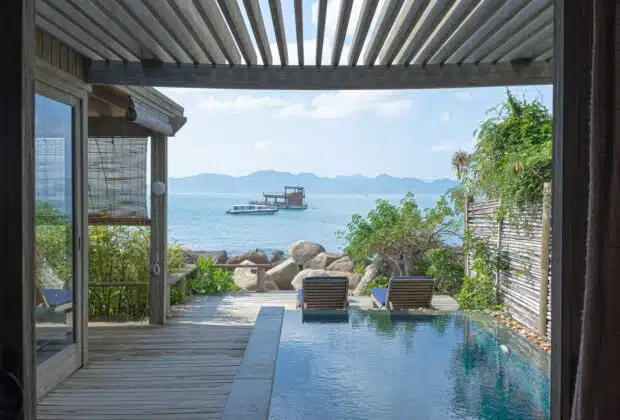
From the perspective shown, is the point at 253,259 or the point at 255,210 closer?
the point at 253,259

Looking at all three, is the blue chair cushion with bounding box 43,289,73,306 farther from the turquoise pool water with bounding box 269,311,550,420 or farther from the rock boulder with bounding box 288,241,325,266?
the rock boulder with bounding box 288,241,325,266

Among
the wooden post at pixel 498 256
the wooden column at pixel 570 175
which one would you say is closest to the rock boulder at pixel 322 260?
the wooden post at pixel 498 256

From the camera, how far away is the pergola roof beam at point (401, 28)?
344 centimetres

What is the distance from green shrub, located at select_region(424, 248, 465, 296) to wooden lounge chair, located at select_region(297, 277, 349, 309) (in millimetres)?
2724

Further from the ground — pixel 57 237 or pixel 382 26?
pixel 382 26

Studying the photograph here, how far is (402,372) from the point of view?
5574 millimetres

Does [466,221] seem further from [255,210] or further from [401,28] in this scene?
[255,210]

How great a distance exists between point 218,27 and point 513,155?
186 inches

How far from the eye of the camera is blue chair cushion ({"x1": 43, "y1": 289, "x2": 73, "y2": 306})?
4395 millimetres

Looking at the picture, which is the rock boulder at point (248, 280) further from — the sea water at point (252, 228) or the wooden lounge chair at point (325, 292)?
the sea water at point (252, 228)

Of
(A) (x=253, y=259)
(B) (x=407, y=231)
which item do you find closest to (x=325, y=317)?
(B) (x=407, y=231)

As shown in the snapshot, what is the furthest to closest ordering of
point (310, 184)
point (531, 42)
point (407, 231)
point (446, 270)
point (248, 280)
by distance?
point (310, 184)
point (248, 280)
point (407, 231)
point (446, 270)
point (531, 42)

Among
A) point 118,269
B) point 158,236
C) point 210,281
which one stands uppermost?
point 158,236

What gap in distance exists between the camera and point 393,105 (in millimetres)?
64000
